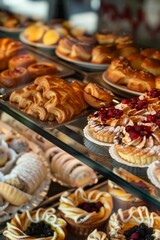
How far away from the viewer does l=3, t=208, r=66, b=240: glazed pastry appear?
1775mm

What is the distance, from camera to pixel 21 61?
2137 mm

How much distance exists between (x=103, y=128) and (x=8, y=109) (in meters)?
0.47

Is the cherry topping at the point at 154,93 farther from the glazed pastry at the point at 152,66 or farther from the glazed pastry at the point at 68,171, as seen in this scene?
the glazed pastry at the point at 68,171

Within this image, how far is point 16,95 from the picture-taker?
1.77 metres

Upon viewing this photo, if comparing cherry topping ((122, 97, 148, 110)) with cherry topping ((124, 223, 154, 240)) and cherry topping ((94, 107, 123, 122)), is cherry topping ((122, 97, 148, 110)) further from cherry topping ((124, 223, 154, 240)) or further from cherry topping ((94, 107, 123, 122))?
cherry topping ((124, 223, 154, 240))

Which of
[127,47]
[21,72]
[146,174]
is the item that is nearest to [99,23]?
[127,47]

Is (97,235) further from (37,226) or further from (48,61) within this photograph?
(48,61)

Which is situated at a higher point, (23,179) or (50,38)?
(50,38)

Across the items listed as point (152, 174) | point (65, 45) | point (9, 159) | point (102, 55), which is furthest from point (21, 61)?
point (152, 174)

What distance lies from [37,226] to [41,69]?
708 millimetres

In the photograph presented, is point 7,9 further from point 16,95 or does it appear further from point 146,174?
point 146,174

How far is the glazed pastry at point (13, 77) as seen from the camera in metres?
1.95

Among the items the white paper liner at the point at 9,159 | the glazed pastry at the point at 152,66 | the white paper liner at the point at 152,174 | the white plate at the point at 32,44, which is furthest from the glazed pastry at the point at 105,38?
the white paper liner at the point at 152,174

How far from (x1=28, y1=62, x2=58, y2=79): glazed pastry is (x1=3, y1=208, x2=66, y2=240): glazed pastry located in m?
0.61
